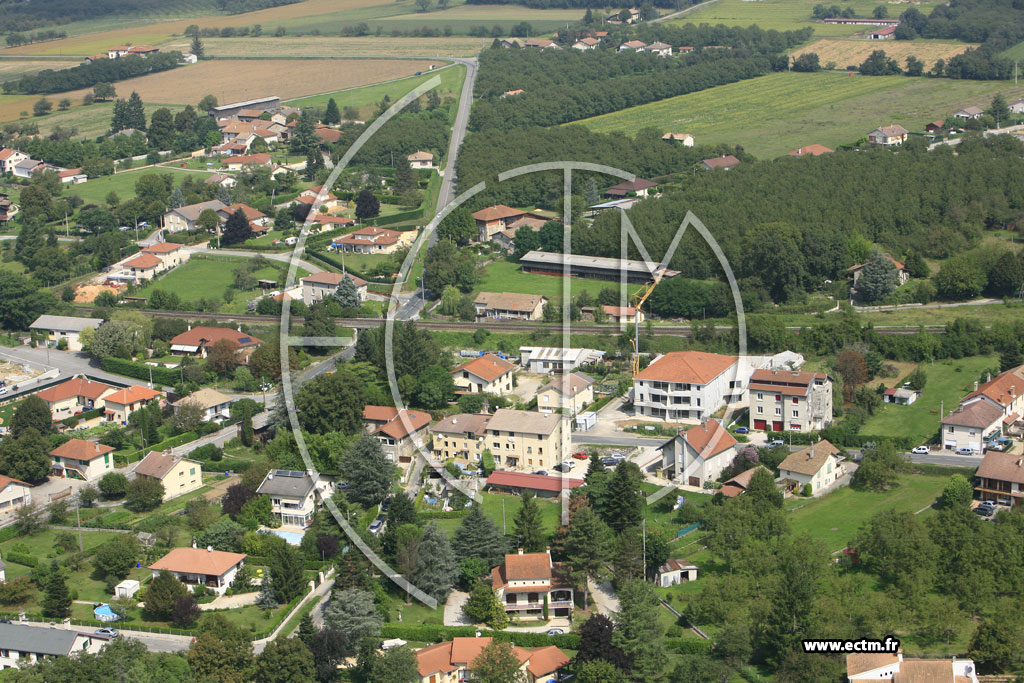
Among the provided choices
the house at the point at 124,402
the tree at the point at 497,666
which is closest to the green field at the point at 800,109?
the house at the point at 124,402

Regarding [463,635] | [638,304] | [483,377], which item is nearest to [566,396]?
[483,377]

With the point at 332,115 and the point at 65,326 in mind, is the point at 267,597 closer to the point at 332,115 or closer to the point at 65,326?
the point at 65,326

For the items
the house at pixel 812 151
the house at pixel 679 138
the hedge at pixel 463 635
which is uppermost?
the house at pixel 679 138

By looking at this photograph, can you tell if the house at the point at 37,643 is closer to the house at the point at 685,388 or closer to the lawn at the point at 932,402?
the house at the point at 685,388

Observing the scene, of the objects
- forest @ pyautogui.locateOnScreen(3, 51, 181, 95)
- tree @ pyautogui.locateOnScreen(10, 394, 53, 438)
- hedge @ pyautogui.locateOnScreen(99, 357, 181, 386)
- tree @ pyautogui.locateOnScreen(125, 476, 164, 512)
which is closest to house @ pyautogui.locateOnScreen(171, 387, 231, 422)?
hedge @ pyautogui.locateOnScreen(99, 357, 181, 386)

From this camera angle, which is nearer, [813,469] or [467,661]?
[467,661]

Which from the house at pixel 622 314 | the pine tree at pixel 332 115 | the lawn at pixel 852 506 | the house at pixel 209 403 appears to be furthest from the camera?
the pine tree at pixel 332 115

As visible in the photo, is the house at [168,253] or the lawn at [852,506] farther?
the house at [168,253]
